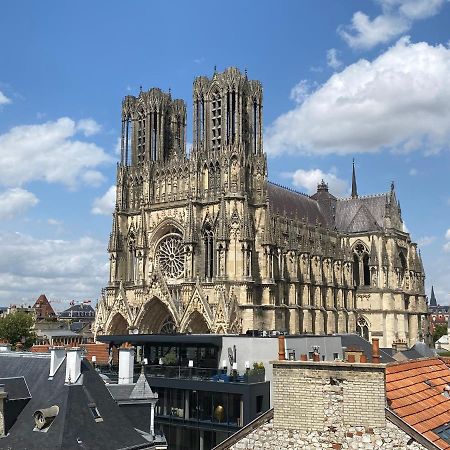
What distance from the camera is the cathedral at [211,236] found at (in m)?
57.2

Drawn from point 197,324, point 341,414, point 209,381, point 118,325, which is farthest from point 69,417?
point 118,325

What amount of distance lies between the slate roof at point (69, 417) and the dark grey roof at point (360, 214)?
63304 millimetres

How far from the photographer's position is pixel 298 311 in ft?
216

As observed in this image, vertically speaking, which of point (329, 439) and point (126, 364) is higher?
point (126, 364)

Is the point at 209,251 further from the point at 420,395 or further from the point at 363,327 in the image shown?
the point at 420,395

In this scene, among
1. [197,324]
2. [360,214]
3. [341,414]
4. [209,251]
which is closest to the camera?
[341,414]

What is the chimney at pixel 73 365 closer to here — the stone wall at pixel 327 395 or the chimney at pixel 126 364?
the chimney at pixel 126 364

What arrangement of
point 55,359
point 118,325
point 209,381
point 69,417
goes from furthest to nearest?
point 118,325 < point 209,381 < point 55,359 < point 69,417

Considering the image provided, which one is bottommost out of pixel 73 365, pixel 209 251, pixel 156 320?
pixel 73 365

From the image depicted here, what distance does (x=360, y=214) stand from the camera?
279 feet

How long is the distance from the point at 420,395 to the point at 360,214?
68265 millimetres

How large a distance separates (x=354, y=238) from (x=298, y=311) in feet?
68.7

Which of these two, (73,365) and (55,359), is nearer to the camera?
(73,365)

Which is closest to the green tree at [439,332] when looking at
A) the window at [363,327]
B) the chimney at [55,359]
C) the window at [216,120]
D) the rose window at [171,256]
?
the window at [363,327]
